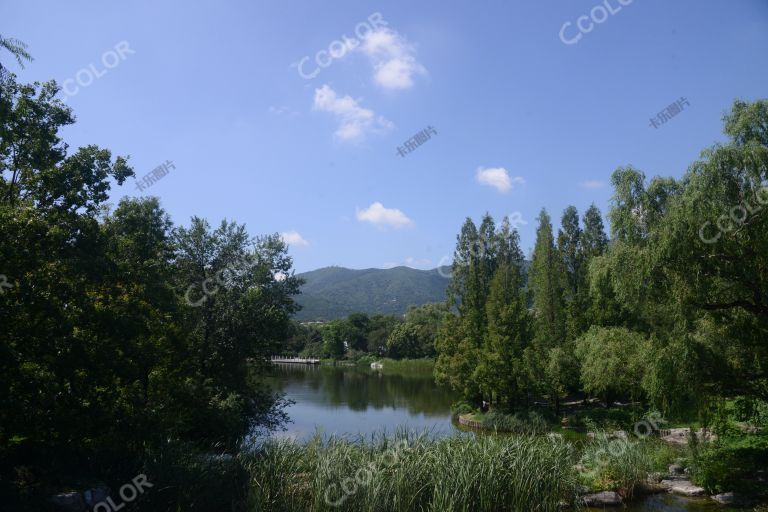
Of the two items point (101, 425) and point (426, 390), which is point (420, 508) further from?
point (426, 390)

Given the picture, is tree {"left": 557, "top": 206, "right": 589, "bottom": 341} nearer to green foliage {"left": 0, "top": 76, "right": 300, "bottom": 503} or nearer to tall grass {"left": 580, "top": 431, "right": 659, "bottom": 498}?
tall grass {"left": 580, "top": 431, "right": 659, "bottom": 498}

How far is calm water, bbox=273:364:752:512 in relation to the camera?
487 inches

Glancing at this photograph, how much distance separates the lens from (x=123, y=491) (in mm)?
9109

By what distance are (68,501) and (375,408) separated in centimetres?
2579

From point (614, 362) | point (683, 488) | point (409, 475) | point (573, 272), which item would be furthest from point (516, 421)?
point (409, 475)

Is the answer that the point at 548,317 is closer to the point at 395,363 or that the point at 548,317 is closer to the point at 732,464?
the point at 732,464

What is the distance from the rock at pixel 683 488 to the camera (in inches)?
495

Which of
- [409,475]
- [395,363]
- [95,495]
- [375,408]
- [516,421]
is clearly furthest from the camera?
[395,363]

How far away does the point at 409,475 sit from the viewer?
9.38 meters

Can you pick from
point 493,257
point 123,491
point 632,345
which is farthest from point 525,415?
point 123,491

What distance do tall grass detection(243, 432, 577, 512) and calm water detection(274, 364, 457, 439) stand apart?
782cm

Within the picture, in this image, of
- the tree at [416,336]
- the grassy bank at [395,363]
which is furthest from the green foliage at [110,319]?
the tree at [416,336]

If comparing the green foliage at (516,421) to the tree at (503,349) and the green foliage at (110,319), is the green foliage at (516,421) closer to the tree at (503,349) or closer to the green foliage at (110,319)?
the tree at (503,349)

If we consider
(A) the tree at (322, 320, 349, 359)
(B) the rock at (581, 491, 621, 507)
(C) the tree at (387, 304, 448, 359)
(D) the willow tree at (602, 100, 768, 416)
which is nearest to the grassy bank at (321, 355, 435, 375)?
(A) the tree at (322, 320, 349, 359)
